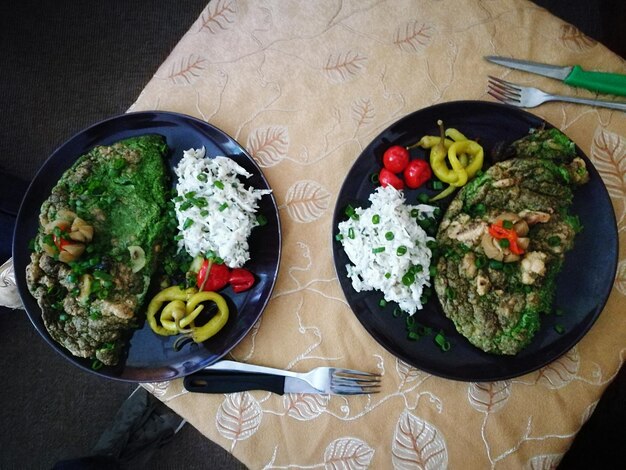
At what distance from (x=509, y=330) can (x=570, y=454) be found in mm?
2162

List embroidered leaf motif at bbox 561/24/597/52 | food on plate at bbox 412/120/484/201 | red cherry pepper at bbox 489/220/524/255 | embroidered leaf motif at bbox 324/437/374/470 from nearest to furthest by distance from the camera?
red cherry pepper at bbox 489/220/524/255 → embroidered leaf motif at bbox 324/437/374/470 → food on plate at bbox 412/120/484/201 → embroidered leaf motif at bbox 561/24/597/52

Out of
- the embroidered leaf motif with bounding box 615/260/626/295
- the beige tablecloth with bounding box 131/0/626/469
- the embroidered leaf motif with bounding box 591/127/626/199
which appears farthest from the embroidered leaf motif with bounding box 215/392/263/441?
the embroidered leaf motif with bounding box 591/127/626/199

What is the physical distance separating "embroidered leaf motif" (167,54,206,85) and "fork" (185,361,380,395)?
183cm

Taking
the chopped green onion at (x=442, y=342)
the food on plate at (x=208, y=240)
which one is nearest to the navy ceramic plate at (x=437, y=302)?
the chopped green onion at (x=442, y=342)

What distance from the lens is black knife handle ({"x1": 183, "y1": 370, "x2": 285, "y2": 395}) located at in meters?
2.82

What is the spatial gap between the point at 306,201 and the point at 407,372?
1243 millimetres

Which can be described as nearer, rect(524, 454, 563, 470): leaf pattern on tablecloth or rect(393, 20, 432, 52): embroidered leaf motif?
rect(524, 454, 563, 470): leaf pattern on tablecloth

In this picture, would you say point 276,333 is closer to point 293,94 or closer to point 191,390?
point 191,390

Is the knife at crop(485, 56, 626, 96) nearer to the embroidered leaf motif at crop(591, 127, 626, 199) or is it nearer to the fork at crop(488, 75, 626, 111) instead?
the fork at crop(488, 75, 626, 111)

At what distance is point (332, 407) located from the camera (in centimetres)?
287

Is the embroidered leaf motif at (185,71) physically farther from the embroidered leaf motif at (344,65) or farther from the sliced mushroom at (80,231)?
the sliced mushroom at (80,231)

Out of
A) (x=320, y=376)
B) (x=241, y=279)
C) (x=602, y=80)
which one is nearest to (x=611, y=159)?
(x=602, y=80)

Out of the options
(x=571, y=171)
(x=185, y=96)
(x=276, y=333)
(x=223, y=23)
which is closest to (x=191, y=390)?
(x=276, y=333)

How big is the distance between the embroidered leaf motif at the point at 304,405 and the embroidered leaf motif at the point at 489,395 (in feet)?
2.89
